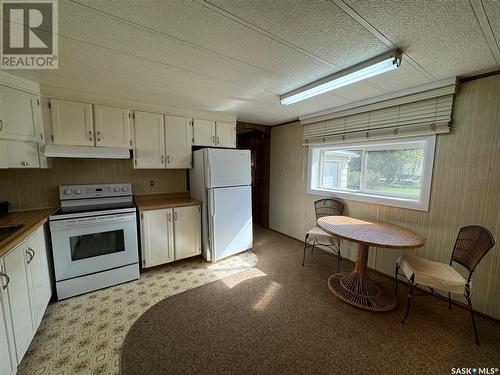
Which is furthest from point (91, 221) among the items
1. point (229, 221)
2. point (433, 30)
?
point (433, 30)

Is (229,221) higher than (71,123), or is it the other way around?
(71,123)

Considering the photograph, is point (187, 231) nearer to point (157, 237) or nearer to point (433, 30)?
point (157, 237)

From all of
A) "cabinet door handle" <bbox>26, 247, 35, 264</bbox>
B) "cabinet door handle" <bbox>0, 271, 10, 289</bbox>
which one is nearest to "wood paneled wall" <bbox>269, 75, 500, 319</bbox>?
"cabinet door handle" <bbox>0, 271, 10, 289</bbox>

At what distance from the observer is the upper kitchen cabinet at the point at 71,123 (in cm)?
224

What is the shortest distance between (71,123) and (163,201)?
1398mm

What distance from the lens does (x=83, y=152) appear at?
7.32 ft

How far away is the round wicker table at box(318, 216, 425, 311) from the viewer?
1875 mm

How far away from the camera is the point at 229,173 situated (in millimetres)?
2938

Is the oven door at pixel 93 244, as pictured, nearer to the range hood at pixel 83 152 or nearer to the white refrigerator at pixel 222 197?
the range hood at pixel 83 152

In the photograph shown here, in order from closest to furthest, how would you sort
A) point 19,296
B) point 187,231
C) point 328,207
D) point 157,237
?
point 19,296
point 157,237
point 187,231
point 328,207

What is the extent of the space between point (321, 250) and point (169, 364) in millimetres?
2698

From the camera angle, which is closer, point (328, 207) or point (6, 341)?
point (6, 341)

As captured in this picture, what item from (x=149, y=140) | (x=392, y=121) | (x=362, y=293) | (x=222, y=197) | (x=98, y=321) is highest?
(x=392, y=121)

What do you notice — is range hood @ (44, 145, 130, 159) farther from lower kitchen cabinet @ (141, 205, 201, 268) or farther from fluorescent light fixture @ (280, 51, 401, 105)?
fluorescent light fixture @ (280, 51, 401, 105)
